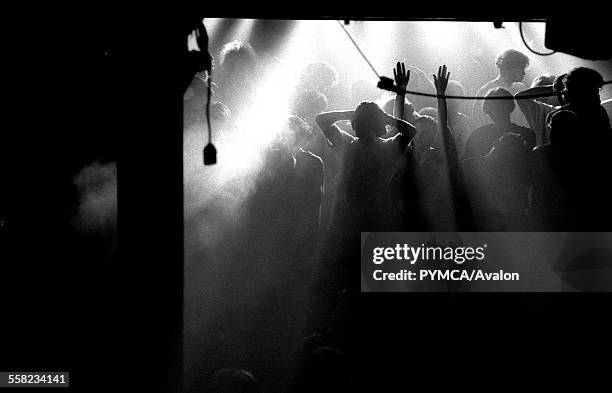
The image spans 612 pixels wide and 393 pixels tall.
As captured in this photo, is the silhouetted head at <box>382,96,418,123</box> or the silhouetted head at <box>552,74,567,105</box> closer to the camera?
the silhouetted head at <box>552,74,567,105</box>

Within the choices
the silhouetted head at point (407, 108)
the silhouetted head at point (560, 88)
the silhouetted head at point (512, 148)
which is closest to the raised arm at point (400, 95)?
the silhouetted head at point (407, 108)

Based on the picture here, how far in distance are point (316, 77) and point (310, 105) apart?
0.53m

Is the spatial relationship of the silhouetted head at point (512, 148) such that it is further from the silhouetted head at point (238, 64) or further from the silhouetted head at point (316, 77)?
the silhouetted head at point (238, 64)

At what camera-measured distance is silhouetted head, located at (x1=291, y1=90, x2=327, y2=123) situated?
5.30m

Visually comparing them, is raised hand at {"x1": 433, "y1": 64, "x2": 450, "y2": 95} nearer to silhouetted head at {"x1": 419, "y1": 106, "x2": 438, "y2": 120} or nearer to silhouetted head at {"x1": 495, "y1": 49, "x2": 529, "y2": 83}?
silhouetted head at {"x1": 419, "y1": 106, "x2": 438, "y2": 120}

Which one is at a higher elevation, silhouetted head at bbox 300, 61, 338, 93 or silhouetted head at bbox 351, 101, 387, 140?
silhouetted head at bbox 300, 61, 338, 93

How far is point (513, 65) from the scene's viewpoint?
5.51m

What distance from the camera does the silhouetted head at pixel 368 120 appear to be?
467 cm

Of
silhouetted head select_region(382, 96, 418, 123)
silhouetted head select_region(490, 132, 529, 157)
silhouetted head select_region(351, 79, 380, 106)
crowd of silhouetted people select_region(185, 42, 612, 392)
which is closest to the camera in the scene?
crowd of silhouetted people select_region(185, 42, 612, 392)

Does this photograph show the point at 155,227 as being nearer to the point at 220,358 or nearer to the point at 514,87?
the point at 220,358

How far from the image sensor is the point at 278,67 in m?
6.27

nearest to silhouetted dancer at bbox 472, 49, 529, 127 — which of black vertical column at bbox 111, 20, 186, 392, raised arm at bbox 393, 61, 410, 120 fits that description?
raised arm at bbox 393, 61, 410, 120

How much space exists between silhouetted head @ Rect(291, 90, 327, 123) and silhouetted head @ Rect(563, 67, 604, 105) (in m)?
2.05

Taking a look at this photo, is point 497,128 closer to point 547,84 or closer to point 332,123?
point 547,84
